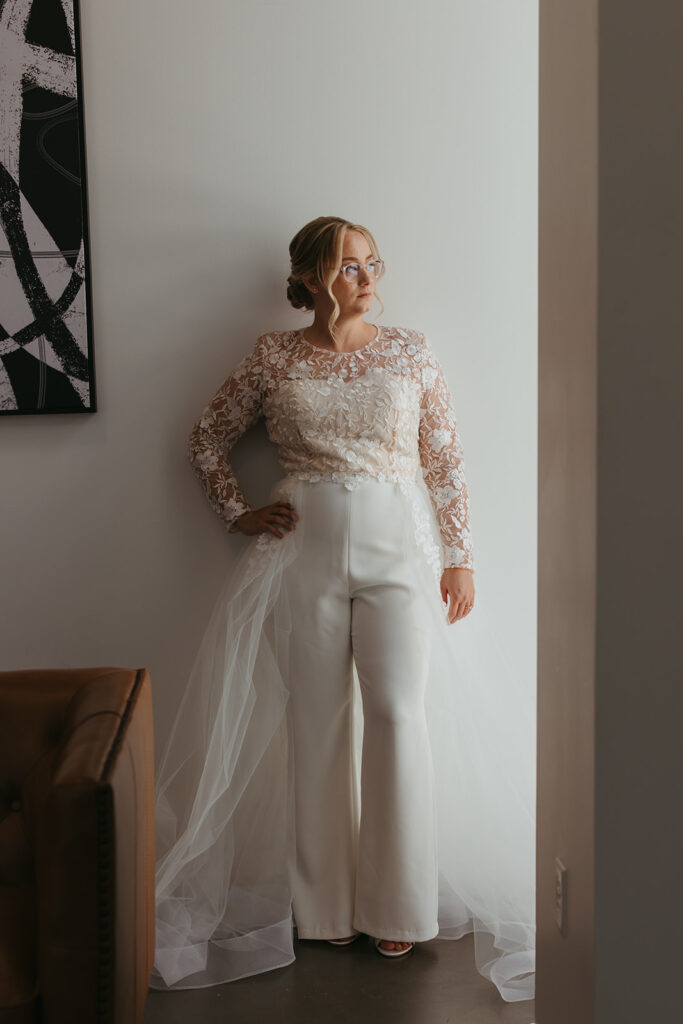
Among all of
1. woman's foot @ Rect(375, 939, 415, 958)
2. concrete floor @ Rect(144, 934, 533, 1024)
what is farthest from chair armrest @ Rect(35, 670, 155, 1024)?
woman's foot @ Rect(375, 939, 415, 958)

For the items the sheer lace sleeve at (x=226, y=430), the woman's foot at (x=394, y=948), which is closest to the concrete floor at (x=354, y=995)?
the woman's foot at (x=394, y=948)

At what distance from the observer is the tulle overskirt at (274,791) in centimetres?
243

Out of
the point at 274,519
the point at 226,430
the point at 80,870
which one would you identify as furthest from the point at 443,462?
the point at 80,870

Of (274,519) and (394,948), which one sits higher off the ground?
(274,519)

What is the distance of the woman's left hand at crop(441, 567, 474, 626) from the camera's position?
2.56 metres

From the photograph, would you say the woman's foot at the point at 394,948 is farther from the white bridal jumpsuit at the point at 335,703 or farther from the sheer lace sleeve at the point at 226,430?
the sheer lace sleeve at the point at 226,430

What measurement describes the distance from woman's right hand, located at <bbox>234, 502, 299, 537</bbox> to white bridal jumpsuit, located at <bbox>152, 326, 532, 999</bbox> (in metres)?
0.02

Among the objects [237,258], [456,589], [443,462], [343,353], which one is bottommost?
[456,589]

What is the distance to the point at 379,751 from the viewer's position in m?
2.45

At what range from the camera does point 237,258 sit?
109 inches

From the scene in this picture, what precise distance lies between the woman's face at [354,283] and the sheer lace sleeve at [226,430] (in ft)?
0.91

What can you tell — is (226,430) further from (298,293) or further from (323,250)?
(323,250)

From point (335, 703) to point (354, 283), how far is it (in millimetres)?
1115

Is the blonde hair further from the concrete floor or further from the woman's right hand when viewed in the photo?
the concrete floor
